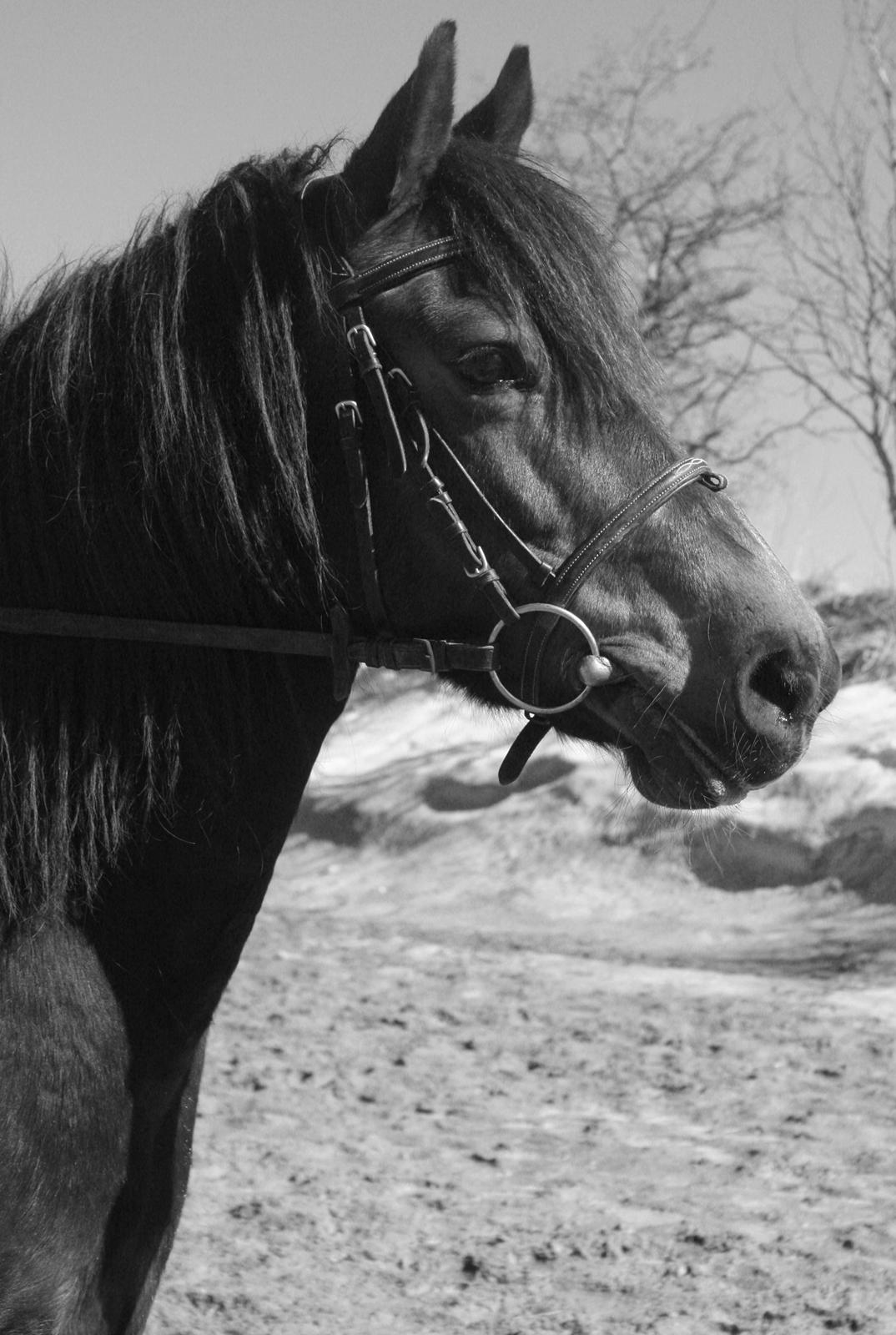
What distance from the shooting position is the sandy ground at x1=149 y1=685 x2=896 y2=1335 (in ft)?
11.1

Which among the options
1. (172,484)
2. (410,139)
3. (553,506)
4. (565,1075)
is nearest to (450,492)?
(553,506)

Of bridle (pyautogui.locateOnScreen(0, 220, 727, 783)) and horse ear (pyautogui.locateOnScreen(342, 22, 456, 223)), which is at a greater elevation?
horse ear (pyautogui.locateOnScreen(342, 22, 456, 223))

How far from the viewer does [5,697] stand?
1.87 metres

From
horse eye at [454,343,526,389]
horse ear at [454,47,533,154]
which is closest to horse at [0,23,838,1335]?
horse eye at [454,343,526,389]

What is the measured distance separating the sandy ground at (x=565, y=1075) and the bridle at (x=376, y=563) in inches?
14.4

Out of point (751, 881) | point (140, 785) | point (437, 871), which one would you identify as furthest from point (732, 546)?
point (437, 871)

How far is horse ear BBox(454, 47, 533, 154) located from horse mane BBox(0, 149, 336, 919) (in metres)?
0.41

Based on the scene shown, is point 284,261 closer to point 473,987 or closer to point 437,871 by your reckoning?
point 473,987

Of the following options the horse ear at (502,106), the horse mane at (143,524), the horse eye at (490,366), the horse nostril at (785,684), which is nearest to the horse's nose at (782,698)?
the horse nostril at (785,684)

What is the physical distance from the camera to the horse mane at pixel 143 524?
1.84 m

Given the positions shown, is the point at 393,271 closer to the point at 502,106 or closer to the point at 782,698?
the point at 502,106

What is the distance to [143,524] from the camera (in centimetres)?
185

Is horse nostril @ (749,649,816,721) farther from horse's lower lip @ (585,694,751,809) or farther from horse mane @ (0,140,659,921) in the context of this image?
horse mane @ (0,140,659,921)

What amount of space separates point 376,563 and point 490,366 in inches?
12.2
